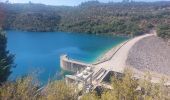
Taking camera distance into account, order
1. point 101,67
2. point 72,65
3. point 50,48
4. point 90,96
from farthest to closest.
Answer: point 50,48
point 72,65
point 101,67
point 90,96

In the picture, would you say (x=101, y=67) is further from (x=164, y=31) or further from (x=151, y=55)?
(x=164, y=31)

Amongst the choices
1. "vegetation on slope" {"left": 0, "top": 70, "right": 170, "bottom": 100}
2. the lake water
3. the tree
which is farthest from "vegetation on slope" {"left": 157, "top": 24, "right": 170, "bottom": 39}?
"vegetation on slope" {"left": 0, "top": 70, "right": 170, "bottom": 100}

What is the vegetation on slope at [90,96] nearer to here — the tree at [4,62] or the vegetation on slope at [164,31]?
the tree at [4,62]

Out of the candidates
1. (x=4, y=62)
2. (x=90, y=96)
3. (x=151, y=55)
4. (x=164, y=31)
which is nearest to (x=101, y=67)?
(x=151, y=55)

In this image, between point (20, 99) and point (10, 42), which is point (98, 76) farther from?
point (10, 42)

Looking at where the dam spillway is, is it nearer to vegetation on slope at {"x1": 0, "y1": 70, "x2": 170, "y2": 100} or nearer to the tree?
the tree

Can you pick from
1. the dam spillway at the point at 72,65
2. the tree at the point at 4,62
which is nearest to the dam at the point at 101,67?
the dam spillway at the point at 72,65
